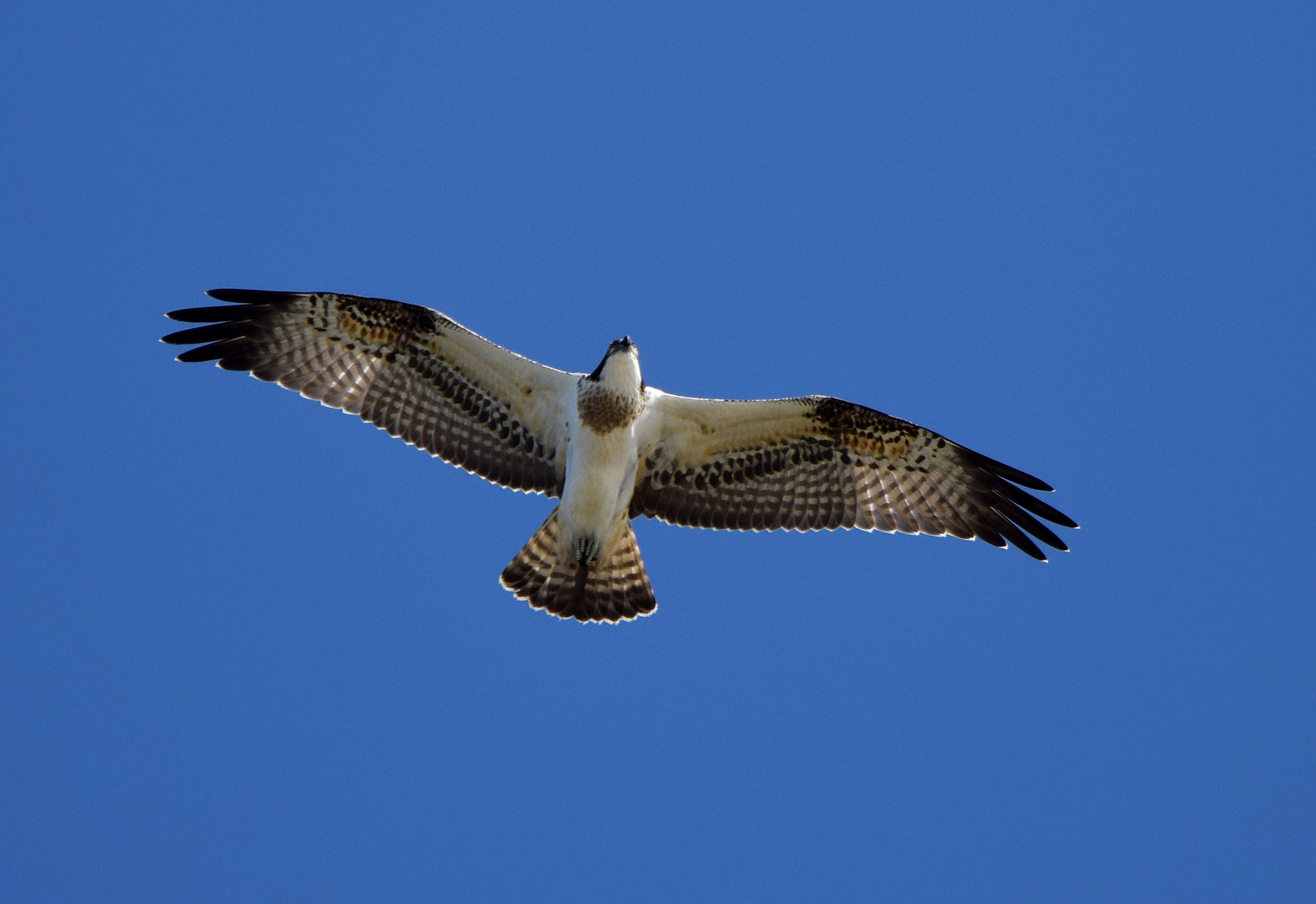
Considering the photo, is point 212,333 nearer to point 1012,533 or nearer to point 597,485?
point 597,485

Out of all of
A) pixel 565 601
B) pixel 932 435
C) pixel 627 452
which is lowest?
pixel 565 601

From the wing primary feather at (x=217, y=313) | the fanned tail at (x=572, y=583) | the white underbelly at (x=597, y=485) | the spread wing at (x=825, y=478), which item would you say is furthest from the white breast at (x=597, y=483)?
the wing primary feather at (x=217, y=313)

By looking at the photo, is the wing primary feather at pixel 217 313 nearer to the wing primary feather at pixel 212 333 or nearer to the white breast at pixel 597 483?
the wing primary feather at pixel 212 333

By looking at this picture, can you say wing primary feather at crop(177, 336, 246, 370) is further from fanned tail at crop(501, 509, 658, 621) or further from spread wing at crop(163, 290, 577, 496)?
fanned tail at crop(501, 509, 658, 621)

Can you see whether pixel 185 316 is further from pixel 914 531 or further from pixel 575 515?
pixel 914 531

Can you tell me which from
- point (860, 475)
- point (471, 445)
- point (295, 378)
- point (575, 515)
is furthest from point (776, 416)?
point (295, 378)

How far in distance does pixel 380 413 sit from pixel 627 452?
1806 mm

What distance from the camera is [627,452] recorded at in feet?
32.6

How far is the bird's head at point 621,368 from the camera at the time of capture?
31.3 feet

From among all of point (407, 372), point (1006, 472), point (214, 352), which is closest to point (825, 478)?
point (1006, 472)

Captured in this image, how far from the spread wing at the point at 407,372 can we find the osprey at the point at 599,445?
0.01 m

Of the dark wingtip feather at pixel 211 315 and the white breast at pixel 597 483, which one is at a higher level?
the dark wingtip feather at pixel 211 315

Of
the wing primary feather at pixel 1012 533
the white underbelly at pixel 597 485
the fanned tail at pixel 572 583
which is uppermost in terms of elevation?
the wing primary feather at pixel 1012 533

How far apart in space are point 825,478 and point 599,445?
176 cm
